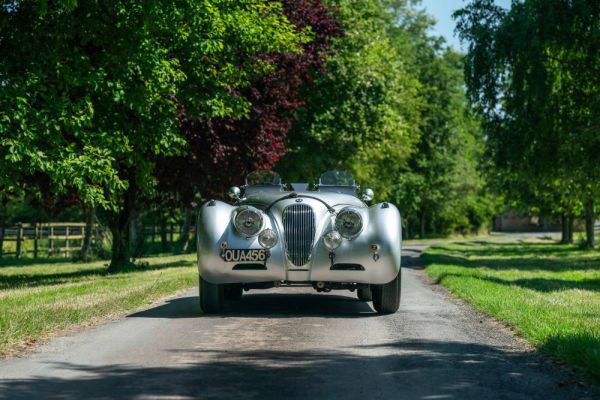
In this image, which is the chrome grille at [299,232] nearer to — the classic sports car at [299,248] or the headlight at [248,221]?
the classic sports car at [299,248]

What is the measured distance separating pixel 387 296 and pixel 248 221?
6.69 feet

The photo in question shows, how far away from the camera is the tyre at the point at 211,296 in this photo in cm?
1062

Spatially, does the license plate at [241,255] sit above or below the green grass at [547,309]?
above

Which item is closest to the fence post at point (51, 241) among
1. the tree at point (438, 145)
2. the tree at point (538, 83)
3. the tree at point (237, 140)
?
the tree at point (237, 140)

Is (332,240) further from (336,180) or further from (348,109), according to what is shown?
(348,109)

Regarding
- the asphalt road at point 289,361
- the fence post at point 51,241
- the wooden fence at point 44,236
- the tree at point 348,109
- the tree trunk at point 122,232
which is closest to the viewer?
the asphalt road at point 289,361

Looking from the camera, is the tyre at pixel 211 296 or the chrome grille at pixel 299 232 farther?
the tyre at pixel 211 296

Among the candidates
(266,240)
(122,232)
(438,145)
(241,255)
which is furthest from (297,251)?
(438,145)

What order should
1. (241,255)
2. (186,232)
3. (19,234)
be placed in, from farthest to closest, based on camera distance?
(186,232)
(19,234)
(241,255)

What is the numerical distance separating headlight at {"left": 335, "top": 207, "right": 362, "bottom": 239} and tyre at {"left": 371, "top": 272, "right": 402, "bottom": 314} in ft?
2.75

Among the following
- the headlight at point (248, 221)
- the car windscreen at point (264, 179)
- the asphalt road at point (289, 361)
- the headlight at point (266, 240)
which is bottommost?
the asphalt road at point (289, 361)

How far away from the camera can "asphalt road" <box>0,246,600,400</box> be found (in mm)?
5863

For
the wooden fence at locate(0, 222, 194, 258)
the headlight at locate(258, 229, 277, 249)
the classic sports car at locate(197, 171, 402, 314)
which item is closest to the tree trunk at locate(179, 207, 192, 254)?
the wooden fence at locate(0, 222, 194, 258)

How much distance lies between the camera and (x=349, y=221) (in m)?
10.5
